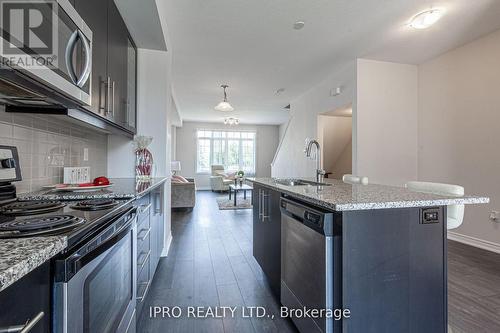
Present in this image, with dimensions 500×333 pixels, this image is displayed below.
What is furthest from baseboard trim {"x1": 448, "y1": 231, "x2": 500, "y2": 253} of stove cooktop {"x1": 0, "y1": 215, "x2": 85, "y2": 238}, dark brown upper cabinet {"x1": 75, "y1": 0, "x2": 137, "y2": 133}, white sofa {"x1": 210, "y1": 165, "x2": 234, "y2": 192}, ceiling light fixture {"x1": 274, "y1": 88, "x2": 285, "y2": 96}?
white sofa {"x1": 210, "y1": 165, "x2": 234, "y2": 192}

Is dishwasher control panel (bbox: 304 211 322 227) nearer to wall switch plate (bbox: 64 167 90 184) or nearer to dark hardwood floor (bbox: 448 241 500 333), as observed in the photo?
dark hardwood floor (bbox: 448 241 500 333)

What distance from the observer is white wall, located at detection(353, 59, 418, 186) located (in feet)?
12.9

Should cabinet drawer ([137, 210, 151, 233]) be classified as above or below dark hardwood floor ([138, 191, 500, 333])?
above

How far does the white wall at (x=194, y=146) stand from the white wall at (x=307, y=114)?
2887mm

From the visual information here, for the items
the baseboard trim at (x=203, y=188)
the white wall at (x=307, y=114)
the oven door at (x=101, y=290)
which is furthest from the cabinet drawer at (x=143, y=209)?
the baseboard trim at (x=203, y=188)

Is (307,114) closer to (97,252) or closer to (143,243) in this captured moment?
(143,243)

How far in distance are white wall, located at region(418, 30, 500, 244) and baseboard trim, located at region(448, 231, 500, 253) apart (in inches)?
2.0

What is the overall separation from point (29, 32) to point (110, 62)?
104 centimetres

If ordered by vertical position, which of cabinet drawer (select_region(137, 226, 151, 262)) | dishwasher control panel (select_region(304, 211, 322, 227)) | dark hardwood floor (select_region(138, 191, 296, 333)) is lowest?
dark hardwood floor (select_region(138, 191, 296, 333))

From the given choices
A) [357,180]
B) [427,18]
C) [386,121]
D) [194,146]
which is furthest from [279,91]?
[194,146]

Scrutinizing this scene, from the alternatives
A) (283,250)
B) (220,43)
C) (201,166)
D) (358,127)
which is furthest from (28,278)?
(201,166)

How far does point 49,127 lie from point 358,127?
3801 millimetres

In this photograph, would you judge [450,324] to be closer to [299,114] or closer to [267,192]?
[267,192]

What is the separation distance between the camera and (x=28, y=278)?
0.58 meters
